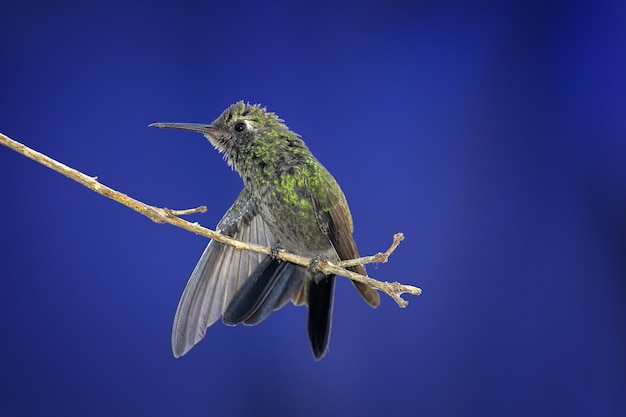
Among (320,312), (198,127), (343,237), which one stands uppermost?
(198,127)

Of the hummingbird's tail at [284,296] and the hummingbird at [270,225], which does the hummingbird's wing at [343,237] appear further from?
the hummingbird's tail at [284,296]

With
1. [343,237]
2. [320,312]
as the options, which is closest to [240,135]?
[343,237]

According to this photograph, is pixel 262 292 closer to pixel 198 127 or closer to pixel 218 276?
pixel 218 276

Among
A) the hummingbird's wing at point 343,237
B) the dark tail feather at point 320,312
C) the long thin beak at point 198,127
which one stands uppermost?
the long thin beak at point 198,127

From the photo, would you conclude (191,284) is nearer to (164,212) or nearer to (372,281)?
(164,212)

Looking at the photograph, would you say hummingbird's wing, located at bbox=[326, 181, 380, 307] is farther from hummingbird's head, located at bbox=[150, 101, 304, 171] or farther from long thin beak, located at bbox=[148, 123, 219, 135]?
long thin beak, located at bbox=[148, 123, 219, 135]

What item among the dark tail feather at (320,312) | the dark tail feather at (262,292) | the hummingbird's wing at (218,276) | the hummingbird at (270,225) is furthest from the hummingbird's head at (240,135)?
the dark tail feather at (320,312)
